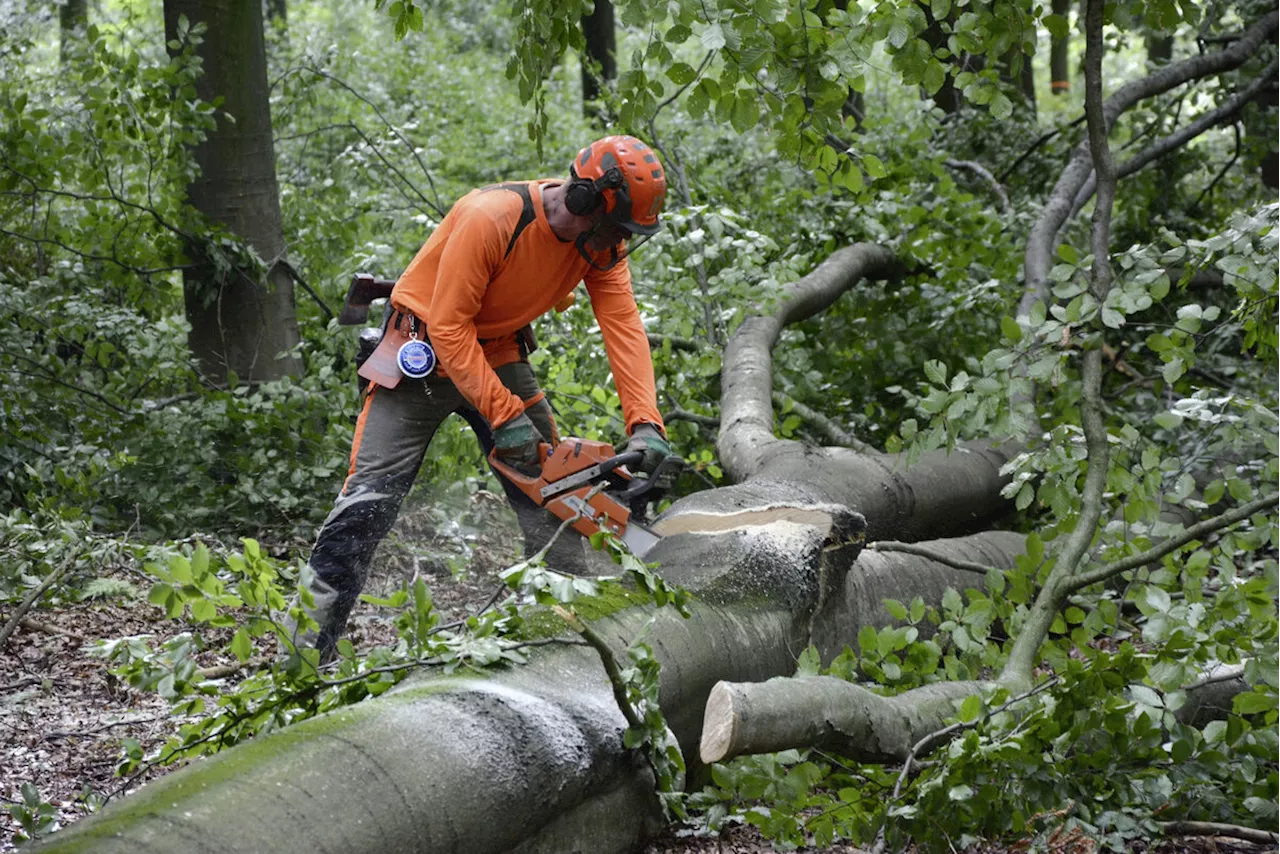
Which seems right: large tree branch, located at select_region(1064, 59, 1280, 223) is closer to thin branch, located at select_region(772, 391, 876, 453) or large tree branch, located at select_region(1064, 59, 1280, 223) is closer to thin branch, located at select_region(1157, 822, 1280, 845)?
thin branch, located at select_region(772, 391, 876, 453)

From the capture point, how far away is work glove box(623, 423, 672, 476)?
4039mm

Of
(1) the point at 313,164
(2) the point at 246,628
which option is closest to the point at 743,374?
(2) the point at 246,628

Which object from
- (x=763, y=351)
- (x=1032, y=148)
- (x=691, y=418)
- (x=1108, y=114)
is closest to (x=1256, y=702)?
(x=763, y=351)

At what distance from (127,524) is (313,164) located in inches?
175

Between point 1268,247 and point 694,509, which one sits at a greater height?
point 1268,247

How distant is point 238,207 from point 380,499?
3089 millimetres

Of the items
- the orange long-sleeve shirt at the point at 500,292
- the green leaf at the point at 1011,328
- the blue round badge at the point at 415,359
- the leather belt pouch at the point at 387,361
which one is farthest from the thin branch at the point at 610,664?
the leather belt pouch at the point at 387,361

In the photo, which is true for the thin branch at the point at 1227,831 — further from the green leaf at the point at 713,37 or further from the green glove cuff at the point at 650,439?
the green leaf at the point at 713,37

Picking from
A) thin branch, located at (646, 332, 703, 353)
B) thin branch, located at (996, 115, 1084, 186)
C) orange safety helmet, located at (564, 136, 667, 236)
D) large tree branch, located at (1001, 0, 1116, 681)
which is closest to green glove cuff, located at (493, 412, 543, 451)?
orange safety helmet, located at (564, 136, 667, 236)

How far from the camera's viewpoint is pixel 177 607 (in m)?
2.22

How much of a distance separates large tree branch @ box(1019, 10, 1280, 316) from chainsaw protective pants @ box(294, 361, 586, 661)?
102 inches

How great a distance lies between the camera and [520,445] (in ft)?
13.2

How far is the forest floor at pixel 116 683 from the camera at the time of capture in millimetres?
3053

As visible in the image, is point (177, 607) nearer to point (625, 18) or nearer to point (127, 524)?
point (625, 18)
